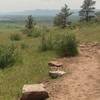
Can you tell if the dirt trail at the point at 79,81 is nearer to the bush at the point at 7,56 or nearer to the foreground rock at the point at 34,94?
the foreground rock at the point at 34,94

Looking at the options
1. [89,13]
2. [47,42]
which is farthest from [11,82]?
[89,13]

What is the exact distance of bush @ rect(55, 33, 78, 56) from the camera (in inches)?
500

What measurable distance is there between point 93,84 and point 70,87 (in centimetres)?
59

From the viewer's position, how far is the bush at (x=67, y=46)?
12.7m

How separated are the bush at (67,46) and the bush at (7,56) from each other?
1.72 meters

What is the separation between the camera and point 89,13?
59.8 m

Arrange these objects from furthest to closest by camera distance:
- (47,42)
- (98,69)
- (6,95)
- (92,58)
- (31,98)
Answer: (47,42) → (92,58) → (98,69) → (6,95) → (31,98)

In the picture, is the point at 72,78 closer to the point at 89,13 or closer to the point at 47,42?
the point at 47,42

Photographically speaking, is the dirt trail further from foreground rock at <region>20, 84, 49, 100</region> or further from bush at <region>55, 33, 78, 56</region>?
bush at <region>55, 33, 78, 56</region>

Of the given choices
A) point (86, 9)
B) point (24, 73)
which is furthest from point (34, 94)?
point (86, 9)

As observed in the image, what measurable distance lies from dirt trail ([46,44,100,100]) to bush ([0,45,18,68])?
180cm

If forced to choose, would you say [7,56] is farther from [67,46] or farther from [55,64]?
[67,46]

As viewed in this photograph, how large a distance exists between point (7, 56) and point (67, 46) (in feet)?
7.42

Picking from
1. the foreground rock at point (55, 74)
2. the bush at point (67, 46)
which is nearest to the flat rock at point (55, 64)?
the foreground rock at point (55, 74)
